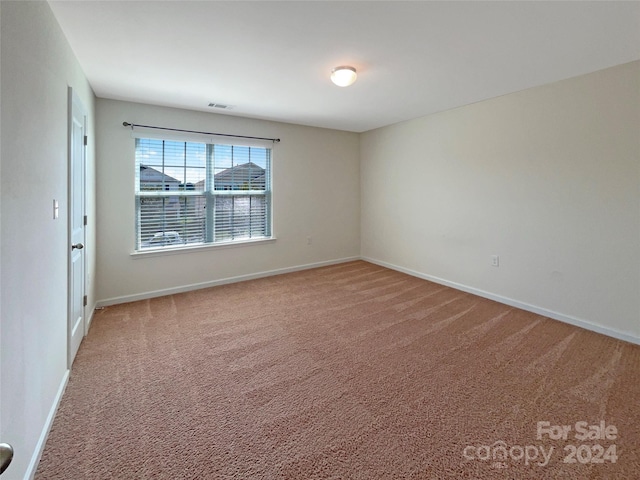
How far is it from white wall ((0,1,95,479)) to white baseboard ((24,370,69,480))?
1cm

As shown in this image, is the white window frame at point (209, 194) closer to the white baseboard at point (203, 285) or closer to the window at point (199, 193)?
the window at point (199, 193)

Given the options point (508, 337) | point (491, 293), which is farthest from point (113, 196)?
point (491, 293)

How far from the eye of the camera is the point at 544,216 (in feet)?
11.2

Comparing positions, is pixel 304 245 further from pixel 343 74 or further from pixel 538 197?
pixel 538 197

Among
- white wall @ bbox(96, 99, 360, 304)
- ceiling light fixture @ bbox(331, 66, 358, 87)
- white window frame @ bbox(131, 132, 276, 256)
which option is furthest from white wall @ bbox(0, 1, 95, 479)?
ceiling light fixture @ bbox(331, 66, 358, 87)

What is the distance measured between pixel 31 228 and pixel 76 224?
1220 mm

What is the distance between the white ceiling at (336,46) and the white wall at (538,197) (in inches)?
14.4

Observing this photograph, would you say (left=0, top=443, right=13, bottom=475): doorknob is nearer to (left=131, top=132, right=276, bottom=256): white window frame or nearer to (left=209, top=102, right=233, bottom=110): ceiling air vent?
(left=131, top=132, right=276, bottom=256): white window frame

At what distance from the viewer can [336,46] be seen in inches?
95.9

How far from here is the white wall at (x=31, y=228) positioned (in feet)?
4.30

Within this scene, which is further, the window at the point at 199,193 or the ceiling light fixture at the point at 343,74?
the window at the point at 199,193

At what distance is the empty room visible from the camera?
5.38 feet

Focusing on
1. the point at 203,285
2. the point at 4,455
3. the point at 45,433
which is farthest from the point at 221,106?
the point at 4,455

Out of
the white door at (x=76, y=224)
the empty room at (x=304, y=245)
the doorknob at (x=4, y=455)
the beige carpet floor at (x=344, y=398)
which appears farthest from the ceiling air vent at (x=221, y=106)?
the doorknob at (x=4, y=455)
